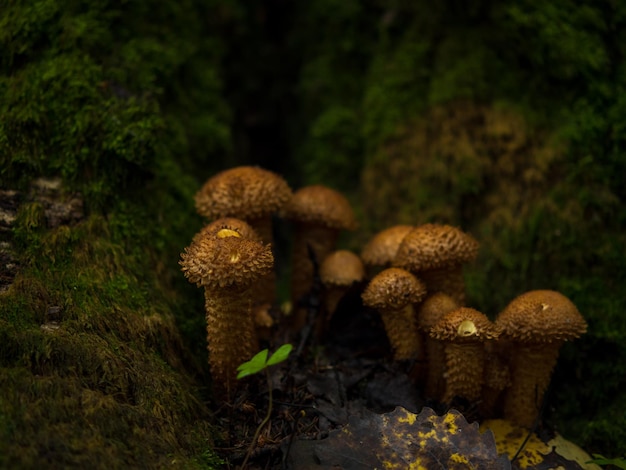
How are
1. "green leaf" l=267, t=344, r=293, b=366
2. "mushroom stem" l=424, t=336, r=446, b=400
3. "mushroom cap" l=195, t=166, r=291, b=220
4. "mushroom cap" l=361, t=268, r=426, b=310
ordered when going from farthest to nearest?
"mushroom cap" l=195, t=166, r=291, b=220 < "mushroom stem" l=424, t=336, r=446, b=400 < "mushroom cap" l=361, t=268, r=426, b=310 < "green leaf" l=267, t=344, r=293, b=366

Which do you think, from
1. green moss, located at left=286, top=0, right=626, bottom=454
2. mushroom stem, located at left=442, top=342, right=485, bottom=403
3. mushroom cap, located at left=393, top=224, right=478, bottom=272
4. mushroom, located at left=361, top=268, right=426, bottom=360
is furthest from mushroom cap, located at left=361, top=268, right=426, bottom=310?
green moss, located at left=286, top=0, right=626, bottom=454

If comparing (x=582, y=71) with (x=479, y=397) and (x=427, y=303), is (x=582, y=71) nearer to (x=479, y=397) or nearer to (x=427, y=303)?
(x=427, y=303)

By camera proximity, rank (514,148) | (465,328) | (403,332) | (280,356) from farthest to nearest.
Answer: (514,148), (403,332), (465,328), (280,356)

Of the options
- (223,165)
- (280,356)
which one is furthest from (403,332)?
(223,165)

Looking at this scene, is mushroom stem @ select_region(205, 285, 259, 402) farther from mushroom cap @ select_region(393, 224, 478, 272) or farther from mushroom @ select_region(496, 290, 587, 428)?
mushroom @ select_region(496, 290, 587, 428)

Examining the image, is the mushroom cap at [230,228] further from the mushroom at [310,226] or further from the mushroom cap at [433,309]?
the mushroom cap at [433,309]

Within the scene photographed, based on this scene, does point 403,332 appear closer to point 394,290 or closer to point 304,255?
point 394,290

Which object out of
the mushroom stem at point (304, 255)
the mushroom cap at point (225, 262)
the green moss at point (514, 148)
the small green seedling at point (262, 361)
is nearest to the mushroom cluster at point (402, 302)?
the mushroom cap at point (225, 262)

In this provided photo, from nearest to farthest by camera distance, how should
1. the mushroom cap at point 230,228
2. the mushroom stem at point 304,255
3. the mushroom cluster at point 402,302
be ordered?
the mushroom cluster at point 402,302 < the mushroom cap at point 230,228 < the mushroom stem at point 304,255
